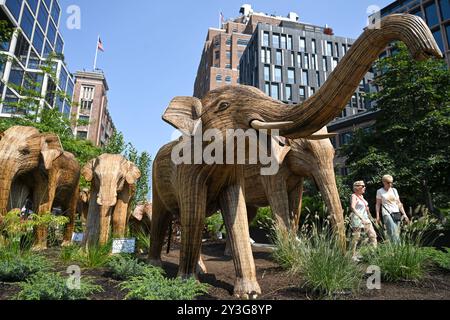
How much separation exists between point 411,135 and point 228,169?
48.9 feet

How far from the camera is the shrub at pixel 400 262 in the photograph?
4594mm

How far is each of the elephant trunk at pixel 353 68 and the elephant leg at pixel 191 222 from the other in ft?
3.92

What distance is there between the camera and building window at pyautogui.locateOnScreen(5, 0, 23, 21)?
106ft

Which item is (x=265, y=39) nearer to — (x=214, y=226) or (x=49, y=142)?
(x=214, y=226)

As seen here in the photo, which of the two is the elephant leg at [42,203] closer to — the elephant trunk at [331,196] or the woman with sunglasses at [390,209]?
the elephant trunk at [331,196]

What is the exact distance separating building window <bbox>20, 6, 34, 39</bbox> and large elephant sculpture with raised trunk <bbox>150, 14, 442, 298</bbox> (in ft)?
134

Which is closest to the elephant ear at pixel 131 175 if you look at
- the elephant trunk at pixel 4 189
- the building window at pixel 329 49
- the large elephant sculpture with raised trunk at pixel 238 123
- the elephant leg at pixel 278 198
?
the elephant trunk at pixel 4 189

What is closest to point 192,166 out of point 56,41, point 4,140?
point 4,140

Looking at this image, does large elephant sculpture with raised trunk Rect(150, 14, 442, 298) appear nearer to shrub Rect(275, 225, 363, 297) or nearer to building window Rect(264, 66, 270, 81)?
shrub Rect(275, 225, 363, 297)

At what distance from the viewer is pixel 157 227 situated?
16.7 ft

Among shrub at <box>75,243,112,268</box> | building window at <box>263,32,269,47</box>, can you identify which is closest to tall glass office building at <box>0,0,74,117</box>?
shrub at <box>75,243,112,268</box>

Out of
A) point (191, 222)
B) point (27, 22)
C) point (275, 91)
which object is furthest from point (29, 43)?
point (191, 222)

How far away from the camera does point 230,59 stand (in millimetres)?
74938
